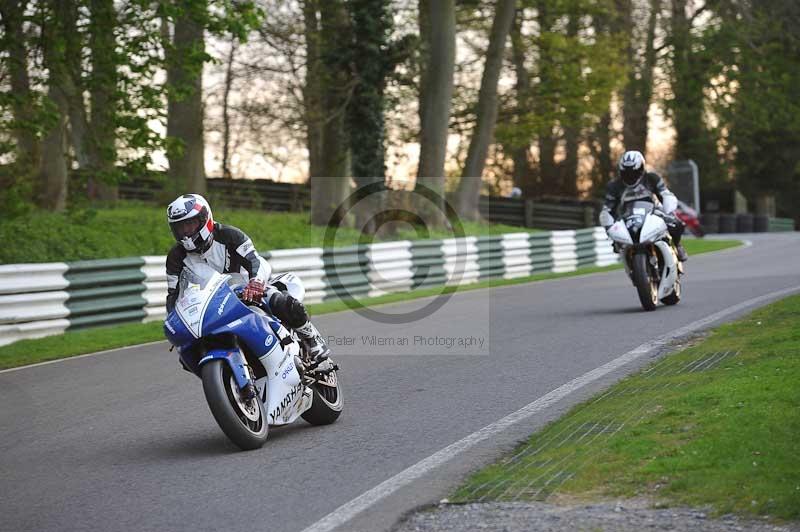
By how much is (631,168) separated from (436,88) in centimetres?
1566

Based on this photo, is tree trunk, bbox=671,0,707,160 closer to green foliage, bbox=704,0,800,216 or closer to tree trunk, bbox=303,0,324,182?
green foliage, bbox=704,0,800,216

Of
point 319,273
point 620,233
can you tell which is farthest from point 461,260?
point 620,233

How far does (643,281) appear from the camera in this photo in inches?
567

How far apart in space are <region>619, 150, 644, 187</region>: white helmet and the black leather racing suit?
0.07 meters

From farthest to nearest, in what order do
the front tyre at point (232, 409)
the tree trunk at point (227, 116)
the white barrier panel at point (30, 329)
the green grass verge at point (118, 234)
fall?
the tree trunk at point (227, 116)
the green grass verge at point (118, 234)
the white barrier panel at point (30, 329)
the front tyre at point (232, 409)

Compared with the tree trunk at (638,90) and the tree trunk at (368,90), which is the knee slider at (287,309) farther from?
the tree trunk at (638,90)

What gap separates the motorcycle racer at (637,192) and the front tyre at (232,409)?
27.0 ft

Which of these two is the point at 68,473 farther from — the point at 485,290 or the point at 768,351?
the point at 485,290

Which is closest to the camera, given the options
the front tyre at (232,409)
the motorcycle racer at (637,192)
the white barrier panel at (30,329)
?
the front tyre at (232,409)

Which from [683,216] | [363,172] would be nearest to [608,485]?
[363,172]

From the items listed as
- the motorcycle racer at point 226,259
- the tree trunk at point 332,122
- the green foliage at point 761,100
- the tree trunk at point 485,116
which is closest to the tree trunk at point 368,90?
the tree trunk at point 332,122

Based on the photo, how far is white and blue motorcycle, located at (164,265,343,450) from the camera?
7.22 meters

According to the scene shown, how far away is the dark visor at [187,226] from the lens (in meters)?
7.53

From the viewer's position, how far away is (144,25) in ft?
64.0
